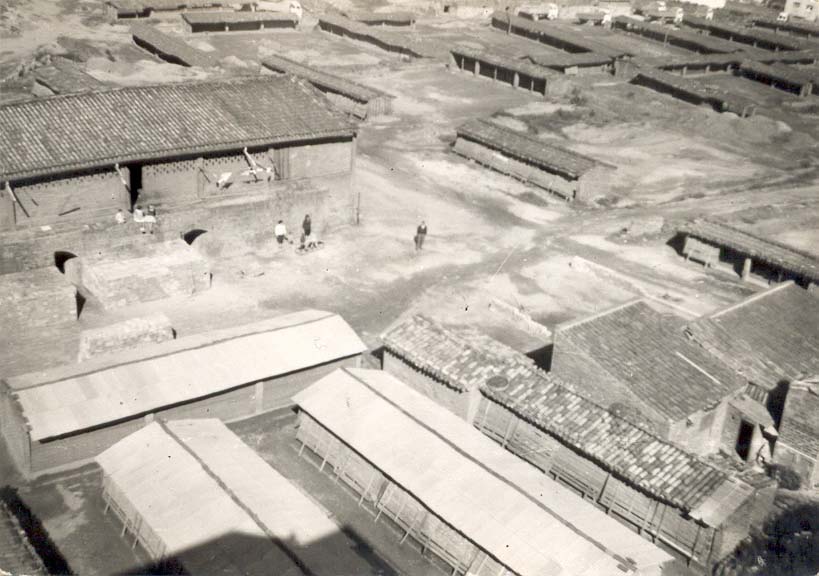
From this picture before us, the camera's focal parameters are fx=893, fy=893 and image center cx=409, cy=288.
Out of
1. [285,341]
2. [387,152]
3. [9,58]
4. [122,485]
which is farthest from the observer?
[9,58]

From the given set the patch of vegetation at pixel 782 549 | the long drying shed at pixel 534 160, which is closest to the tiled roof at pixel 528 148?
the long drying shed at pixel 534 160

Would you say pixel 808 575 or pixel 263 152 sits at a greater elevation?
pixel 263 152

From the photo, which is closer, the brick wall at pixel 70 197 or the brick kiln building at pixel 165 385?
the brick kiln building at pixel 165 385

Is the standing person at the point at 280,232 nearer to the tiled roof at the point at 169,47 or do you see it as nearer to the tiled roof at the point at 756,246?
the tiled roof at the point at 756,246

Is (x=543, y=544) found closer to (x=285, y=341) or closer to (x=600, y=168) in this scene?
(x=285, y=341)

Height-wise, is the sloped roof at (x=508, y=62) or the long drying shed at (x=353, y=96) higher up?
the sloped roof at (x=508, y=62)

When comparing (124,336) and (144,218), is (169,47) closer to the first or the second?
(144,218)

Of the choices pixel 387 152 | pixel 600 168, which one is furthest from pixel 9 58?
pixel 600 168

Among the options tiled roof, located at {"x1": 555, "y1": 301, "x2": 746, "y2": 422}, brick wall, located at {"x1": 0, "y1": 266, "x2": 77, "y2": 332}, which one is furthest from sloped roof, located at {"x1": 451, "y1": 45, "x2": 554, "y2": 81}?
brick wall, located at {"x1": 0, "y1": 266, "x2": 77, "y2": 332}
